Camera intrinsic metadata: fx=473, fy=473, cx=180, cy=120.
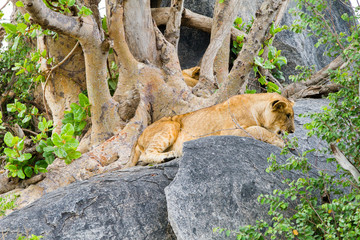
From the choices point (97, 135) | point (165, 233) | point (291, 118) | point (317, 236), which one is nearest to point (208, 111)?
point (291, 118)

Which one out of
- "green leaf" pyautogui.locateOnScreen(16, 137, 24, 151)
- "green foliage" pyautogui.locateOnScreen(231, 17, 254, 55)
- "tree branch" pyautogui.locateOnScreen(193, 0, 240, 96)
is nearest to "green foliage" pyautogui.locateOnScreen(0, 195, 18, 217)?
"green leaf" pyautogui.locateOnScreen(16, 137, 24, 151)

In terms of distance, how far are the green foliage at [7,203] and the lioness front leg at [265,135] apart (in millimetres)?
3105

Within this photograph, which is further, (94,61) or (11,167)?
(94,61)

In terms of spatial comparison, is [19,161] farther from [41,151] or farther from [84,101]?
[84,101]

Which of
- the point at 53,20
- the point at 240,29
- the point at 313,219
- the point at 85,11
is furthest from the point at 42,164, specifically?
the point at 240,29

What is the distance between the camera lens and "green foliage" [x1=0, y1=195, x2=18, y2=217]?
18.8ft

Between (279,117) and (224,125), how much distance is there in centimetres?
73

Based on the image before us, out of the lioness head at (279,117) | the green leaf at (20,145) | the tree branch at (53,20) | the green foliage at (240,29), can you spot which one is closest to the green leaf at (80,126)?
the green leaf at (20,145)

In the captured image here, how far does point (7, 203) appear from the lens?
589 centimetres

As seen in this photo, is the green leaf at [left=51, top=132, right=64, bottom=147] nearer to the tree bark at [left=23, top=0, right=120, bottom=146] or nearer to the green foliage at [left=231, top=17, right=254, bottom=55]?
the tree bark at [left=23, top=0, right=120, bottom=146]

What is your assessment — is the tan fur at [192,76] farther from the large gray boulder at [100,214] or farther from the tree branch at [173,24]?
the large gray boulder at [100,214]

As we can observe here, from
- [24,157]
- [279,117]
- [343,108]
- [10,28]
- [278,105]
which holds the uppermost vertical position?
[343,108]

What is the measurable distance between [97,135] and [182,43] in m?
4.39

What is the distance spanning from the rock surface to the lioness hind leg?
0.80 m
